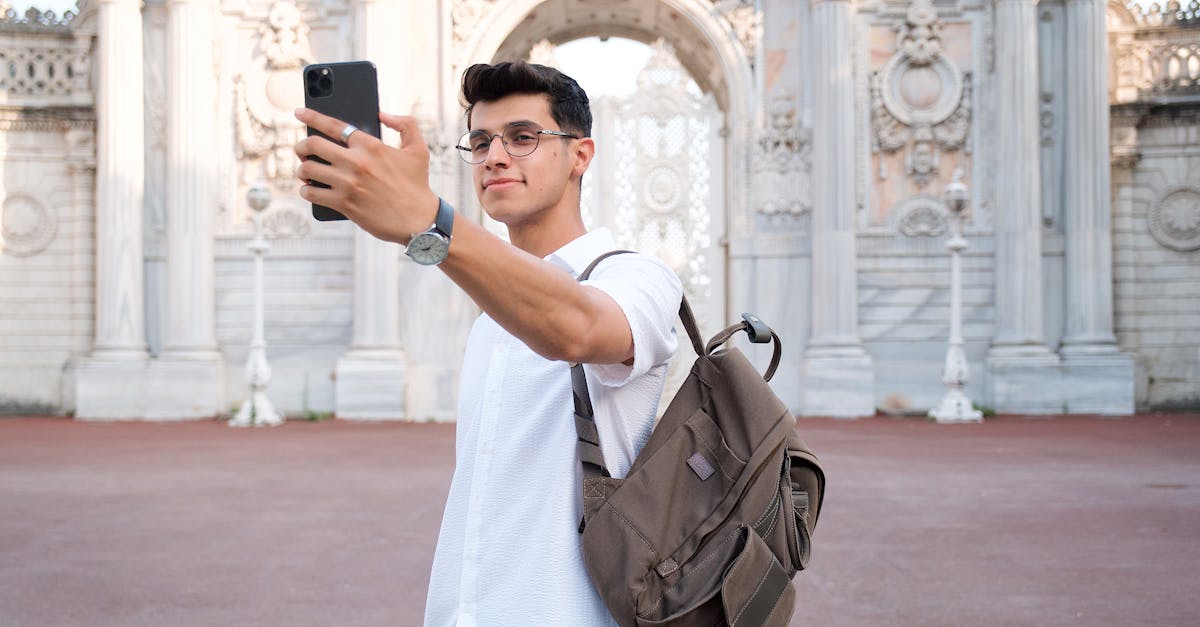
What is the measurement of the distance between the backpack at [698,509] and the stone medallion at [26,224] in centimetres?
1810

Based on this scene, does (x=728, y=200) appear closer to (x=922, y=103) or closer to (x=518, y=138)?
(x=922, y=103)

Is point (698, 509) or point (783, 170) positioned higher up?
point (783, 170)

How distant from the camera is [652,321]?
1630 mm

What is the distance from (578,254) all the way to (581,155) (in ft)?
0.65

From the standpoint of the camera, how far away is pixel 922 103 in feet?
54.9

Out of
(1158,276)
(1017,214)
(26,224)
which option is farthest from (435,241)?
(26,224)

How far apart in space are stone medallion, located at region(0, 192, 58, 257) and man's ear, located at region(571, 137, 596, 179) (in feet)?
58.4

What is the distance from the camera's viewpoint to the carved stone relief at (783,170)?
657 inches

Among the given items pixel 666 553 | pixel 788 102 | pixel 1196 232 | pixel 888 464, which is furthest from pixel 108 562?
pixel 1196 232

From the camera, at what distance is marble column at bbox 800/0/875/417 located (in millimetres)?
16203

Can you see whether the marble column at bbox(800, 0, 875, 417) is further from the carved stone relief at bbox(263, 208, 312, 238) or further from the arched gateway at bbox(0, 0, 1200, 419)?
the carved stone relief at bbox(263, 208, 312, 238)

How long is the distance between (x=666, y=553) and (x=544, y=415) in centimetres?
29

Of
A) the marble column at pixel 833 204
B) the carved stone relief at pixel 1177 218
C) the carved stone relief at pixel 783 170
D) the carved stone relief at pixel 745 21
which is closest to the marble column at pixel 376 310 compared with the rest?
the carved stone relief at pixel 745 21

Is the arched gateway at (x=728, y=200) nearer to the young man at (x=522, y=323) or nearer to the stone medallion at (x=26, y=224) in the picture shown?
the stone medallion at (x=26, y=224)
